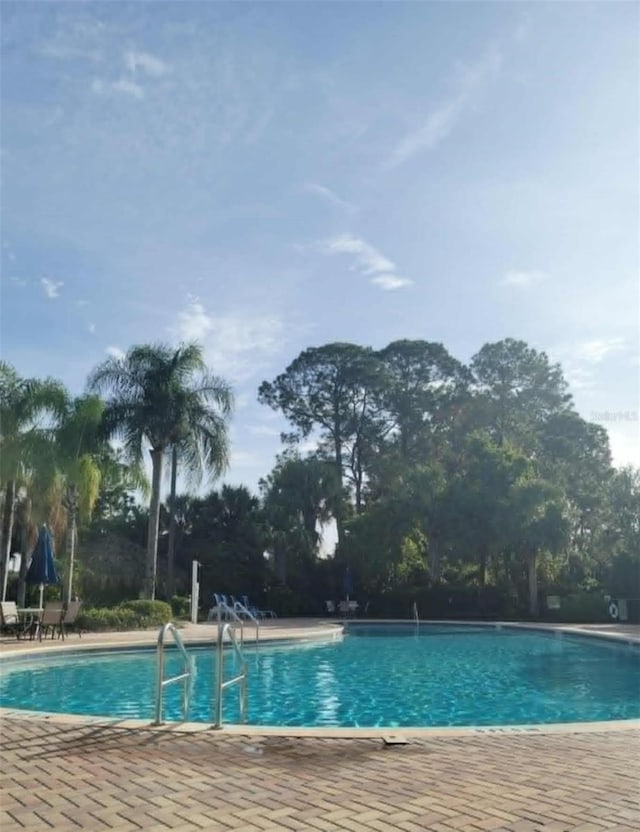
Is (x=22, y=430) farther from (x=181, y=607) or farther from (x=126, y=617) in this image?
(x=181, y=607)

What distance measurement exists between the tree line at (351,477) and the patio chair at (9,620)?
3.47m

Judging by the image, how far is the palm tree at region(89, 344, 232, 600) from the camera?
20141mm

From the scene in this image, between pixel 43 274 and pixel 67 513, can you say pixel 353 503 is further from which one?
pixel 43 274

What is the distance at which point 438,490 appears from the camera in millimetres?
26344

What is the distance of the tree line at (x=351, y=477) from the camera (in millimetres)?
19844

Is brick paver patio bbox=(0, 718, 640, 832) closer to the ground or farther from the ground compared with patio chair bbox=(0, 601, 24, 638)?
closer to the ground

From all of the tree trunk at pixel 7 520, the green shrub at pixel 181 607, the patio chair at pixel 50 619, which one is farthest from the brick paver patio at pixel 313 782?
the green shrub at pixel 181 607

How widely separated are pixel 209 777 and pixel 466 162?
8.87m

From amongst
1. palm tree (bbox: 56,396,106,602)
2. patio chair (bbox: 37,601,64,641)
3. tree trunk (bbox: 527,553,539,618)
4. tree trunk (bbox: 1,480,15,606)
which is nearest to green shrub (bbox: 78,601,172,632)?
palm tree (bbox: 56,396,106,602)

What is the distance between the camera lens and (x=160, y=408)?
20312 millimetres

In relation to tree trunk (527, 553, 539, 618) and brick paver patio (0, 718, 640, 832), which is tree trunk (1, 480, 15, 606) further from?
tree trunk (527, 553, 539, 618)

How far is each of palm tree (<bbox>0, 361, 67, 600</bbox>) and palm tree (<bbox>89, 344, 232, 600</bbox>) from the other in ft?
5.68

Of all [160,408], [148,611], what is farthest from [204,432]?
[148,611]

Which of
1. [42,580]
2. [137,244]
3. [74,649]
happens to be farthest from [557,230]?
[42,580]
